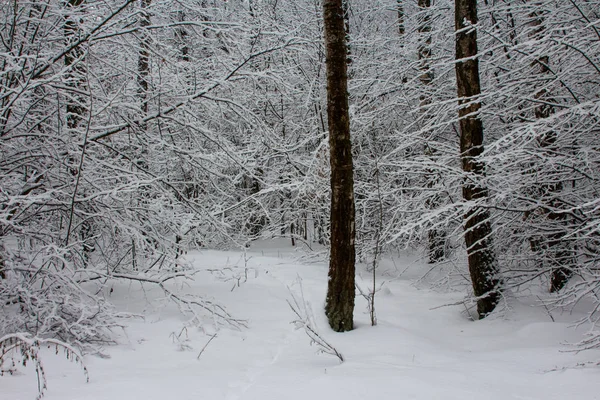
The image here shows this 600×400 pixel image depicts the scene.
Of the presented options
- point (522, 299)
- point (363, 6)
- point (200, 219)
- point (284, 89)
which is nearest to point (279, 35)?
point (284, 89)

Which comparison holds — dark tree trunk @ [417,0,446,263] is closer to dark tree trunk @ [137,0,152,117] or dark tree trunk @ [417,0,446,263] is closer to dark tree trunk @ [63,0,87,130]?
dark tree trunk @ [137,0,152,117]

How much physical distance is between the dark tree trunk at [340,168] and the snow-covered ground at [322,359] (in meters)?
0.52

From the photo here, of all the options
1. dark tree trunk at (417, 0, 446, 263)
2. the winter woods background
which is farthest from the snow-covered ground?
dark tree trunk at (417, 0, 446, 263)

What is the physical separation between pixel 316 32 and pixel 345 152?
7.20 m

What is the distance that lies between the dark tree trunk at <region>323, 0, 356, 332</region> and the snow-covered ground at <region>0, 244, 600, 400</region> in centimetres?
52

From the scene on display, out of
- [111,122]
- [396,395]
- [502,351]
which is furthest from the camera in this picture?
[111,122]

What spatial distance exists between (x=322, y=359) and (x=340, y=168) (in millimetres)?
2282

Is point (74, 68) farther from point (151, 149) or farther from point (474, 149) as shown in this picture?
point (474, 149)

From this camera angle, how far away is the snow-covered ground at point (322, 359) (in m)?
3.06

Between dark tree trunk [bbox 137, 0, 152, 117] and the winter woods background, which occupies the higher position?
dark tree trunk [bbox 137, 0, 152, 117]

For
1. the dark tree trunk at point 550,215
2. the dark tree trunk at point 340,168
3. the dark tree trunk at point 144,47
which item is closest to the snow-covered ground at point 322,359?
Result: the dark tree trunk at point 340,168

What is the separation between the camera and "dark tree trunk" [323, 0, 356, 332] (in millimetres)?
5211

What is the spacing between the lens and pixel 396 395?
2.91 metres

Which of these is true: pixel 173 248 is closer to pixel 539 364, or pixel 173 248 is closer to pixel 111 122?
pixel 111 122
